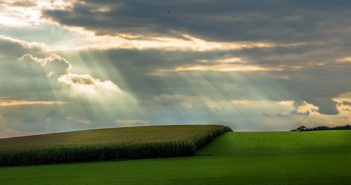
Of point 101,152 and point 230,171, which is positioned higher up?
point 101,152

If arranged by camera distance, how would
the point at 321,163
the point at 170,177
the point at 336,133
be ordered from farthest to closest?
the point at 336,133
the point at 321,163
the point at 170,177

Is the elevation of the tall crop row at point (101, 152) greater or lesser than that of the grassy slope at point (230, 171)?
greater

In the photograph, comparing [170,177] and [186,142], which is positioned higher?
[186,142]

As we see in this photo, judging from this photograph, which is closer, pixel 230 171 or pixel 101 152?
pixel 230 171

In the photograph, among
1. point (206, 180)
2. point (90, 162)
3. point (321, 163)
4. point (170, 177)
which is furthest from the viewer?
point (90, 162)

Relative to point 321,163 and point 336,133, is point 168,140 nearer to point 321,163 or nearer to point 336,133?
point 321,163

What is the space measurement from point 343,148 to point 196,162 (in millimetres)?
19670

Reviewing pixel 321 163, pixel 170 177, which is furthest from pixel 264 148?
pixel 170 177

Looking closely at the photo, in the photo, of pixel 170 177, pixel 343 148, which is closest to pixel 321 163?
pixel 170 177

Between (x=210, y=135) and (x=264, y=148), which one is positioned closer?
(x=264, y=148)

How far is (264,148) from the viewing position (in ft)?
210

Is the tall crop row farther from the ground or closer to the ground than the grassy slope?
farther from the ground

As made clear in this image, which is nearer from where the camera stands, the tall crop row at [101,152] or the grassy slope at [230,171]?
the grassy slope at [230,171]

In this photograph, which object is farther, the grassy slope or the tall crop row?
the tall crop row
